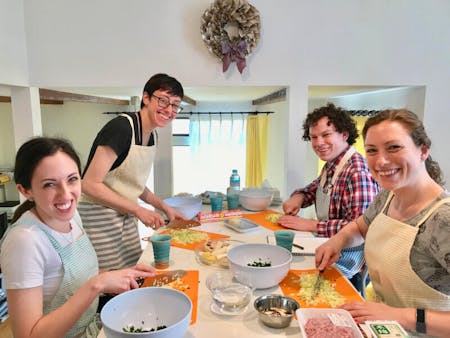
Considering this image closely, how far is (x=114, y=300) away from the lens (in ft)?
2.93

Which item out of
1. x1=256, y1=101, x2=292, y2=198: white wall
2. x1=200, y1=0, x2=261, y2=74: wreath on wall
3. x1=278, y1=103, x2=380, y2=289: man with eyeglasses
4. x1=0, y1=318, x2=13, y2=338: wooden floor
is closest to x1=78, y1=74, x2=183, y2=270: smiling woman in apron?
x1=200, y1=0, x2=261, y2=74: wreath on wall

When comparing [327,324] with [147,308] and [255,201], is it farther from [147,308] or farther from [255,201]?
[255,201]

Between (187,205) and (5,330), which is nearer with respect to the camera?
(187,205)

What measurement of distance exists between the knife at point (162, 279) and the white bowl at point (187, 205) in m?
0.64

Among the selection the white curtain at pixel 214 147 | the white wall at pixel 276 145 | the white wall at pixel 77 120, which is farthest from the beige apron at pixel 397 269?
the white wall at pixel 77 120

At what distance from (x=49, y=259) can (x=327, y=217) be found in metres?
1.23

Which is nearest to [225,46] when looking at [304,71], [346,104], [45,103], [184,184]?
[304,71]

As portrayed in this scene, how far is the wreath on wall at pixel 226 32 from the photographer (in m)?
1.98

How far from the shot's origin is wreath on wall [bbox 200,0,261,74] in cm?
198

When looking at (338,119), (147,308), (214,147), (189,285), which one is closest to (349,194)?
(338,119)

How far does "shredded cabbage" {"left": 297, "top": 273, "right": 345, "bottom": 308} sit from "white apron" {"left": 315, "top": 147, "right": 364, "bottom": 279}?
1.02 ft

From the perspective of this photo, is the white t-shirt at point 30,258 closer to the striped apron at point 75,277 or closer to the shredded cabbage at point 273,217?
the striped apron at point 75,277

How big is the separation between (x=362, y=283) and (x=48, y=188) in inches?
54.9

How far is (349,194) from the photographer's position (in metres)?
1.50
